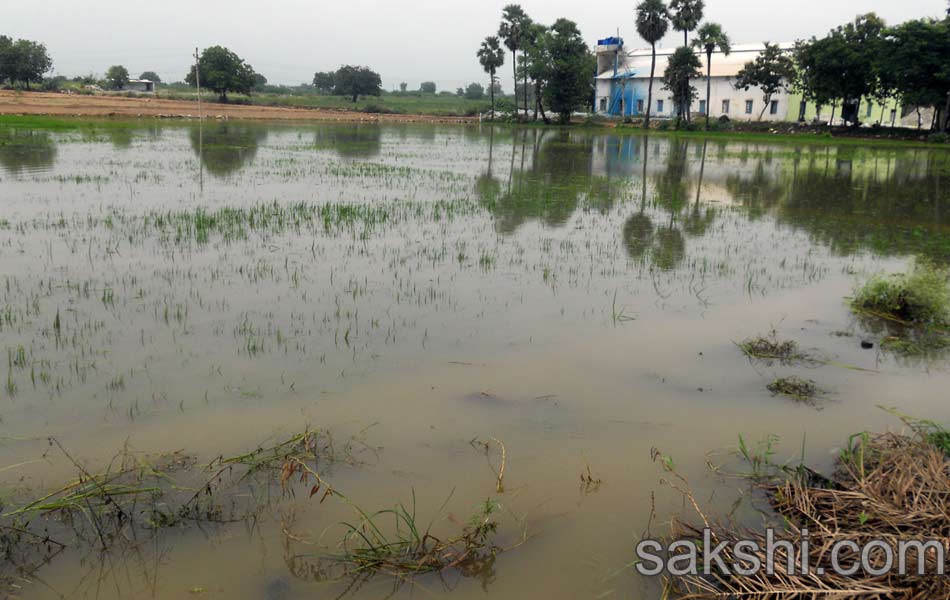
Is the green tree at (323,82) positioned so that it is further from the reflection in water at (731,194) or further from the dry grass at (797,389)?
the dry grass at (797,389)

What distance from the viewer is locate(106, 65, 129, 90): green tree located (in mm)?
92625

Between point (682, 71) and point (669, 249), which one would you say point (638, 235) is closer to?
point (669, 249)

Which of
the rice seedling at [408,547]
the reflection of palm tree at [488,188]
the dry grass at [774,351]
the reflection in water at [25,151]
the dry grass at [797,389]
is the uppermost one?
the reflection in water at [25,151]

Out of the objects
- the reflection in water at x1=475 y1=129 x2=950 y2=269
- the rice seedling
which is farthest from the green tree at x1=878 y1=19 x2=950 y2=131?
the rice seedling

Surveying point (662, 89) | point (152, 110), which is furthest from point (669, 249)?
point (152, 110)

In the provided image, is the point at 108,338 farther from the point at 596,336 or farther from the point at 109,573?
the point at 596,336

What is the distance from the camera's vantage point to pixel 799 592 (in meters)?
2.91

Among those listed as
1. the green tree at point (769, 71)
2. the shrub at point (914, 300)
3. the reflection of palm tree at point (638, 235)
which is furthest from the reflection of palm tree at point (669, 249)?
the green tree at point (769, 71)

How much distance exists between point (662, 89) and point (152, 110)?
43898 mm

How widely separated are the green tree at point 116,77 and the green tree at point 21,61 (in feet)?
42.6

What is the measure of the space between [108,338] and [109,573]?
3.42 metres

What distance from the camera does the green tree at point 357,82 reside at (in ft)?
328

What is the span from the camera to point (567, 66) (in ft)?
207

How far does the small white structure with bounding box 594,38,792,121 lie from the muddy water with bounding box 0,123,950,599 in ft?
168
